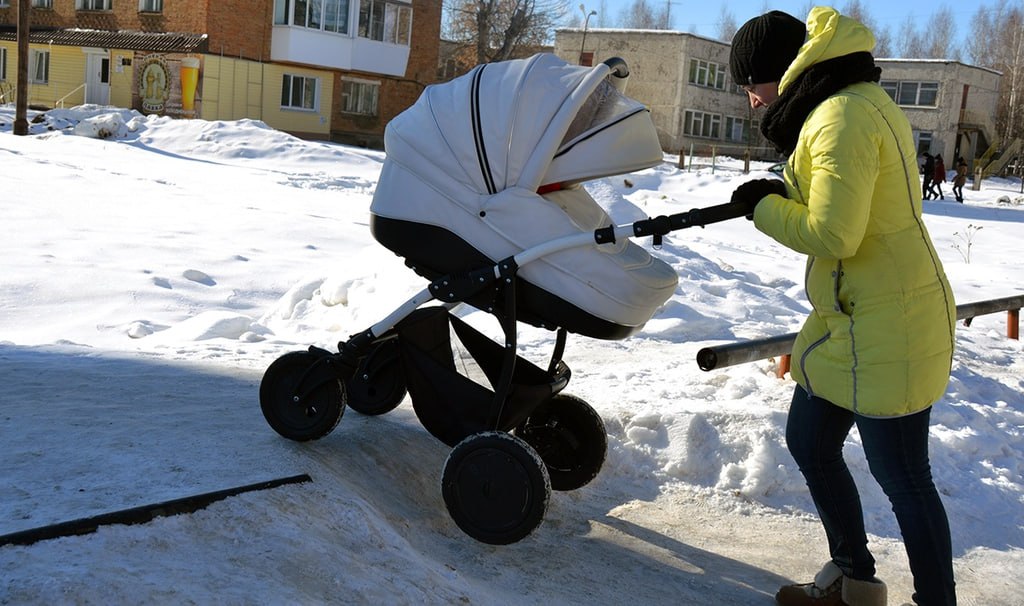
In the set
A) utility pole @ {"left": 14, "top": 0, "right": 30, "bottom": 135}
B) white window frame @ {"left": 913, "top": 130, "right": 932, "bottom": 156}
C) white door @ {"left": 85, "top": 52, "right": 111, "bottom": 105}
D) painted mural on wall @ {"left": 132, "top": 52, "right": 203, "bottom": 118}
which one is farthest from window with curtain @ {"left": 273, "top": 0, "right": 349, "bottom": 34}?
white window frame @ {"left": 913, "top": 130, "right": 932, "bottom": 156}

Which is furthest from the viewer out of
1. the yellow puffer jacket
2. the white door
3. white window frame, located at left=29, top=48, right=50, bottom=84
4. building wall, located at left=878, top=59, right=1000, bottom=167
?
Result: building wall, located at left=878, top=59, right=1000, bottom=167

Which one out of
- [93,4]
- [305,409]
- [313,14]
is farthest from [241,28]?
[305,409]

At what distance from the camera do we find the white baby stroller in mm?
3643

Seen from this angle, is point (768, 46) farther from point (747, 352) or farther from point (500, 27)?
point (500, 27)

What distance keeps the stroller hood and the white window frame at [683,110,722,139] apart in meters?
55.0

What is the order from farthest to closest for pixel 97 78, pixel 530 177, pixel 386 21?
pixel 386 21, pixel 97 78, pixel 530 177

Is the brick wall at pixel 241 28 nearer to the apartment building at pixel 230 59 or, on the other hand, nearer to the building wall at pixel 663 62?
the apartment building at pixel 230 59

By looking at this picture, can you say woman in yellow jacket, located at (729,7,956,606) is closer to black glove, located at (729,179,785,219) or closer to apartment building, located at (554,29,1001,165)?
black glove, located at (729,179,785,219)

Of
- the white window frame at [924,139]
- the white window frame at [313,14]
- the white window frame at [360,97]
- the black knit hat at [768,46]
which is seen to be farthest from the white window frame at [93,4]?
the white window frame at [924,139]

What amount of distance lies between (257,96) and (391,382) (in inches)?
1385

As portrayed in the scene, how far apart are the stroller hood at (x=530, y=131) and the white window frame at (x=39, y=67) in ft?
135

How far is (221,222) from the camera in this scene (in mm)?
12078

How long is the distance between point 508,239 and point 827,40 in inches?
50.7

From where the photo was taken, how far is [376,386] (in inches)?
186
